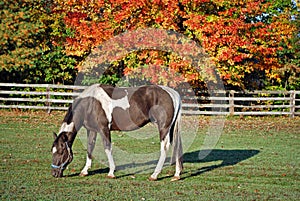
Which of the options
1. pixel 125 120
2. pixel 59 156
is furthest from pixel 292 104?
pixel 59 156

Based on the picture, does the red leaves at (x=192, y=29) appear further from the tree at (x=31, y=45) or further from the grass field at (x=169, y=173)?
the grass field at (x=169, y=173)

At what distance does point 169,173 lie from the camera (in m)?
8.59

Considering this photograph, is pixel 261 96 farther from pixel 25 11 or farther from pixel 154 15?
pixel 25 11

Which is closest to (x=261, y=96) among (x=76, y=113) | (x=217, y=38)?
(x=217, y=38)

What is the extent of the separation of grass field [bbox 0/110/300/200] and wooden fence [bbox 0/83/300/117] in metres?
5.28

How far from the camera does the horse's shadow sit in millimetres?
8719

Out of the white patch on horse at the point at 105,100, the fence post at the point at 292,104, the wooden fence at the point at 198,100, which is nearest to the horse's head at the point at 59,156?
the white patch on horse at the point at 105,100

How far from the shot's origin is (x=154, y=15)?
59.8ft

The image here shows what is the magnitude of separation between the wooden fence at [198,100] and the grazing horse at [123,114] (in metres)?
→ 10.7

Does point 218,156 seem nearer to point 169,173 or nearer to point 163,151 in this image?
point 169,173

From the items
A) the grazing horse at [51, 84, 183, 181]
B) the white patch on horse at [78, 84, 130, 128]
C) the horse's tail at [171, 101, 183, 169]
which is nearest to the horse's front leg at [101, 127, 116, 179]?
the grazing horse at [51, 84, 183, 181]

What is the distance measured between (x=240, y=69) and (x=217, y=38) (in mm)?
2012

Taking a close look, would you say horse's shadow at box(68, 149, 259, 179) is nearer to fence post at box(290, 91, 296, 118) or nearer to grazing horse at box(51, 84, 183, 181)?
grazing horse at box(51, 84, 183, 181)

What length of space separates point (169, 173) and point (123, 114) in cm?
141
